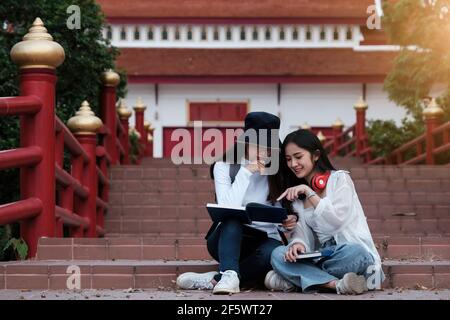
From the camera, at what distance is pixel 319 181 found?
5809 mm

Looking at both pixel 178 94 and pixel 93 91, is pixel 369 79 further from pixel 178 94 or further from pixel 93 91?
pixel 93 91

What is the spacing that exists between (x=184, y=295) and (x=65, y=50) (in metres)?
5.33

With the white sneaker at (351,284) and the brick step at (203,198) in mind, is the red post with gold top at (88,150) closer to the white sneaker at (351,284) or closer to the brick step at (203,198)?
the brick step at (203,198)

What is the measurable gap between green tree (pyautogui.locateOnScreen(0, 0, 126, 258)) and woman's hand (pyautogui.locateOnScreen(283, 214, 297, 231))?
4.05 m

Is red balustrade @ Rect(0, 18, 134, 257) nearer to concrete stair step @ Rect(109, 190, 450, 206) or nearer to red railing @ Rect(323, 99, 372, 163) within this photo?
concrete stair step @ Rect(109, 190, 450, 206)

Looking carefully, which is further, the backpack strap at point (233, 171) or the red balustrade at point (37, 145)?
the red balustrade at point (37, 145)

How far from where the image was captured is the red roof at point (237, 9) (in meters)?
24.7

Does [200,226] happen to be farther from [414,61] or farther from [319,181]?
[414,61]

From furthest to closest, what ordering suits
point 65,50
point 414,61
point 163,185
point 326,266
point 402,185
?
1. point 414,61
2. point 163,185
3. point 402,185
4. point 65,50
5. point 326,266

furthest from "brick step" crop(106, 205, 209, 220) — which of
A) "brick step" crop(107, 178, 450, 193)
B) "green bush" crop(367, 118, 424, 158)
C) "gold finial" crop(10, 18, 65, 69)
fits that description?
"green bush" crop(367, 118, 424, 158)

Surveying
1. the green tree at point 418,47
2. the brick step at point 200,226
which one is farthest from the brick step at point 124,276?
the green tree at point 418,47

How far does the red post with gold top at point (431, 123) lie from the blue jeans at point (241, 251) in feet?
25.9

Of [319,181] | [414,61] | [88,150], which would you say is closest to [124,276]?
[319,181]
